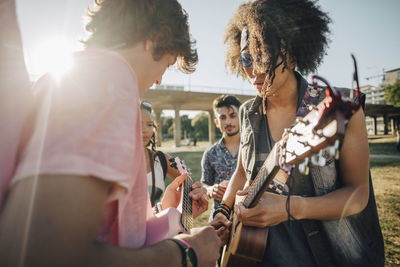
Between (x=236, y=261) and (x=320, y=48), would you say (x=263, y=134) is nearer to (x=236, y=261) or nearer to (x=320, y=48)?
(x=320, y=48)

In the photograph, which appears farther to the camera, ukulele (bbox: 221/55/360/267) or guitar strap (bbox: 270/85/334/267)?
guitar strap (bbox: 270/85/334/267)

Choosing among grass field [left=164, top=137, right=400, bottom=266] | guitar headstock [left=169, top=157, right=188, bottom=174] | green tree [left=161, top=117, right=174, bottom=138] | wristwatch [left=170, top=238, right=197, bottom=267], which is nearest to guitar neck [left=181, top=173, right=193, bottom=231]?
guitar headstock [left=169, top=157, right=188, bottom=174]

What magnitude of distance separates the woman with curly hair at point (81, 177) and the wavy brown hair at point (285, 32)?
144cm

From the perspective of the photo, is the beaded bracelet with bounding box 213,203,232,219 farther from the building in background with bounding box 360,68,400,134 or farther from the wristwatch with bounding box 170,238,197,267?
the building in background with bounding box 360,68,400,134

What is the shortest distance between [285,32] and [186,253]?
6.18 ft

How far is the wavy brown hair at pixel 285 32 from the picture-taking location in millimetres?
1858

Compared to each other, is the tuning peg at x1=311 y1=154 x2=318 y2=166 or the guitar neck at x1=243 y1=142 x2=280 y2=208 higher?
the tuning peg at x1=311 y1=154 x2=318 y2=166

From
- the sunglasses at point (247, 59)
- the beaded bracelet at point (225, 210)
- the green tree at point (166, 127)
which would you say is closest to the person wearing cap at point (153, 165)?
the beaded bracelet at point (225, 210)

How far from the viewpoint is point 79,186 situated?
1.93 feet

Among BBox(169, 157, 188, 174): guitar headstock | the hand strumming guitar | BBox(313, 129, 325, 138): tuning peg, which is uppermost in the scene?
BBox(313, 129, 325, 138): tuning peg

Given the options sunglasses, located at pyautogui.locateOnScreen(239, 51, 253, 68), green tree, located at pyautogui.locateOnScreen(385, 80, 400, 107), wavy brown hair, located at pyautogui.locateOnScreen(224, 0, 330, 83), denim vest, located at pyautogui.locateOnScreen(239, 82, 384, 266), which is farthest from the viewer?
green tree, located at pyautogui.locateOnScreen(385, 80, 400, 107)

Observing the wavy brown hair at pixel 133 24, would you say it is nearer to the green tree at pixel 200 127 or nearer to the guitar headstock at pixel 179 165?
the guitar headstock at pixel 179 165

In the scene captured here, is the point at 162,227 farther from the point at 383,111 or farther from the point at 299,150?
the point at 383,111

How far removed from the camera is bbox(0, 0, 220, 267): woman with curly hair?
1.82 feet
